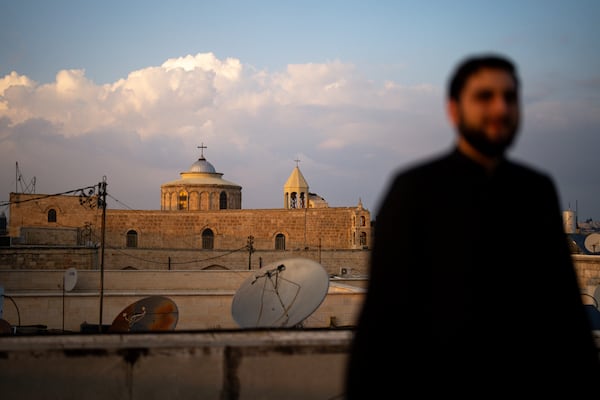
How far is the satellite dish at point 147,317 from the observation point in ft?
39.7

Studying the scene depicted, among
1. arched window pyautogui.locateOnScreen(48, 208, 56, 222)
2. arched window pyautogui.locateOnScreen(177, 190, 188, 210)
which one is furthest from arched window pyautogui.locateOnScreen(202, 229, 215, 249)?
arched window pyautogui.locateOnScreen(48, 208, 56, 222)

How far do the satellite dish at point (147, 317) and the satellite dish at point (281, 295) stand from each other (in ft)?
11.8

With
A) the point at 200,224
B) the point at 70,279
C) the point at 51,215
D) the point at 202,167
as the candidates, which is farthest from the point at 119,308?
the point at 202,167

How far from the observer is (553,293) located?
57.9 inches

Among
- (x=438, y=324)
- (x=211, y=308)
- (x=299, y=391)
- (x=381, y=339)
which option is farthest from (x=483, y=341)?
(x=211, y=308)

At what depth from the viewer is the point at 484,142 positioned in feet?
4.77

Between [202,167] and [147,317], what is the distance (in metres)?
36.6

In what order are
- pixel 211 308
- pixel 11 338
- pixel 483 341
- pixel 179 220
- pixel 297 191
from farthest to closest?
pixel 297 191
pixel 179 220
pixel 211 308
pixel 11 338
pixel 483 341

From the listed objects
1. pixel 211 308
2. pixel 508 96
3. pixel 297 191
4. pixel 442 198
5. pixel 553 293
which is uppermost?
pixel 297 191

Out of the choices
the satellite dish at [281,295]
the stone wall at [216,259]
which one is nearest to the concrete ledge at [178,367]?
the satellite dish at [281,295]

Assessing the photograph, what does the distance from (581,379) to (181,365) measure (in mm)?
2421

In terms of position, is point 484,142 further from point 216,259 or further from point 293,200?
point 293,200

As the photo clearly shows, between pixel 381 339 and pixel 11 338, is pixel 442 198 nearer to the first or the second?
pixel 381 339

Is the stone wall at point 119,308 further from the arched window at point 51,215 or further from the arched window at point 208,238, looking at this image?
the arched window at point 51,215
